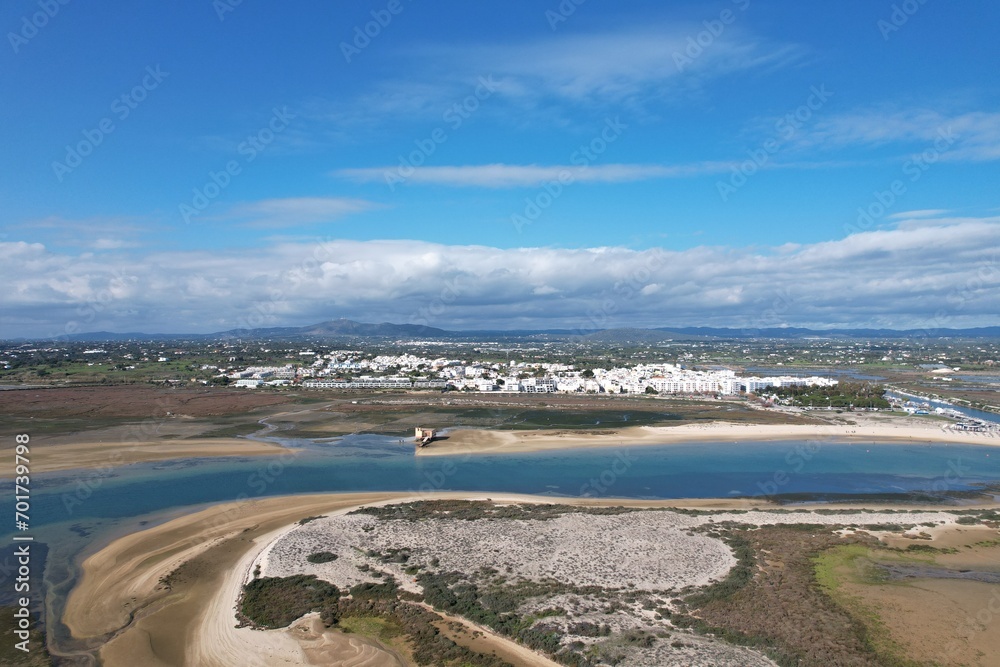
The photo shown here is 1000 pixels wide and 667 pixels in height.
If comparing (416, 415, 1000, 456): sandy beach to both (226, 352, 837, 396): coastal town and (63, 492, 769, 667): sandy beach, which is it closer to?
(63, 492, 769, 667): sandy beach

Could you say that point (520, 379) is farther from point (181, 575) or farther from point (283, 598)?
point (283, 598)

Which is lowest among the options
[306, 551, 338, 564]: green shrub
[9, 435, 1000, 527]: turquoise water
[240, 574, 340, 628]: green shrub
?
[9, 435, 1000, 527]: turquoise water

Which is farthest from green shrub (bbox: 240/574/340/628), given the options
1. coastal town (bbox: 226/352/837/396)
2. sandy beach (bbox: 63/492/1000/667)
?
coastal town (bbox: 226/352/837/396)

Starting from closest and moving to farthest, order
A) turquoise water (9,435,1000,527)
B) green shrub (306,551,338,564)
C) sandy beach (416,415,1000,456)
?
green shrub (306,551,338,564) → turquoise water (9,435,1000,527) → sandy beach (416,415,1000,456)

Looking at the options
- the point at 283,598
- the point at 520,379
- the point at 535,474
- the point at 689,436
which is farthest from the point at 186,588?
the point at 520,379

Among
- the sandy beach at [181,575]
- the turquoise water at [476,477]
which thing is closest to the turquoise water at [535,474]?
the turquoise water at [476,477]

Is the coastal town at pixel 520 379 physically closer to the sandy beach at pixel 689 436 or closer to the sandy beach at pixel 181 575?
the sandy beach at pixel 689 436

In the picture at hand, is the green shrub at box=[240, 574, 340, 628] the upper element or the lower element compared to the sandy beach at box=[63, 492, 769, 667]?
upper
